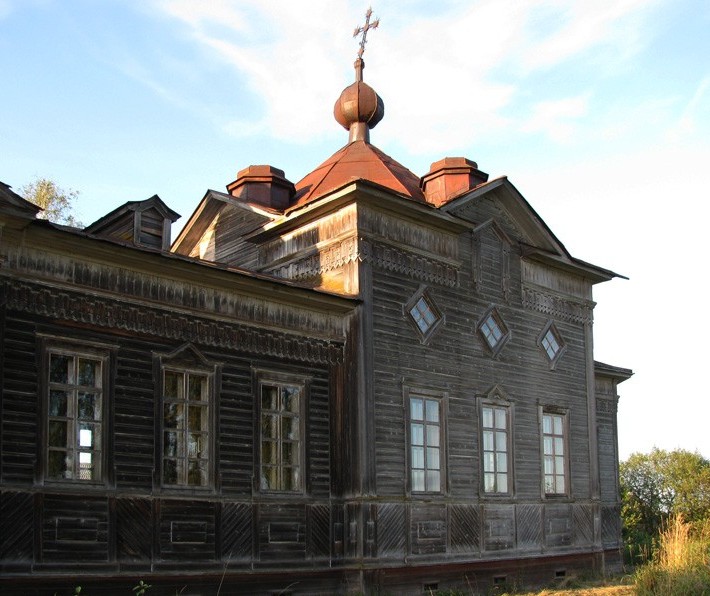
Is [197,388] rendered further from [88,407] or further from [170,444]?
[88,407]

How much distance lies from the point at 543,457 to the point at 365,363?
5512 millimetres

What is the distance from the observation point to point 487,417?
18453 mm

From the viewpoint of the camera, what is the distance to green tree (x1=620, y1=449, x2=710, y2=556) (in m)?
34.2

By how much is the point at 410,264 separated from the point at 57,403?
23.3 feet

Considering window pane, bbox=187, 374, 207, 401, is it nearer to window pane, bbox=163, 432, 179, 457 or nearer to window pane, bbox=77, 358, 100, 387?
window pane, bbox=163, 432, 179, 457

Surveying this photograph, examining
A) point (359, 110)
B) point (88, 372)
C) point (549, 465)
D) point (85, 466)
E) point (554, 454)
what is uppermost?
point (359, 110)

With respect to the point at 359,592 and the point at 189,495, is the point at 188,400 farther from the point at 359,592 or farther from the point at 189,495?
the point at 359,592

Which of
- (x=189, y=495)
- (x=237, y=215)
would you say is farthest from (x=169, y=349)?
(x=237, y=215)

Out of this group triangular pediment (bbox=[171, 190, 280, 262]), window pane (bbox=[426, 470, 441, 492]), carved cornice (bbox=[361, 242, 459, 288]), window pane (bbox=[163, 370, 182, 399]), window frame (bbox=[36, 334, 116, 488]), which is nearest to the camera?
window frame (bbox=[36, 334, 116, 488])

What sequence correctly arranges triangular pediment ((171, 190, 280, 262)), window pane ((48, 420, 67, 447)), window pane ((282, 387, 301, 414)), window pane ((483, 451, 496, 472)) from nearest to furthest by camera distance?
window pane ((48, 420, 67, 447)), window pane ((282, 387, 301, 414)), window pane ((483, 451, 496, 472)), triangular pediment ((171, 190, 280, 262))

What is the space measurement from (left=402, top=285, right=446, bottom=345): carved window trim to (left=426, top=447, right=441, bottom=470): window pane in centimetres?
185

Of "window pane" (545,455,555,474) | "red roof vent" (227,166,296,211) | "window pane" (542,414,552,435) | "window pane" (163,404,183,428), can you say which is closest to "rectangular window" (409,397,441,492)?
"window pane" (542,414,552,435)

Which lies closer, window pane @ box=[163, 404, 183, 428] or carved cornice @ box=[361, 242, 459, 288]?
window pane @ box=[163, 404, 183, 428]

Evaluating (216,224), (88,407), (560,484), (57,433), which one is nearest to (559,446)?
(560,484)
